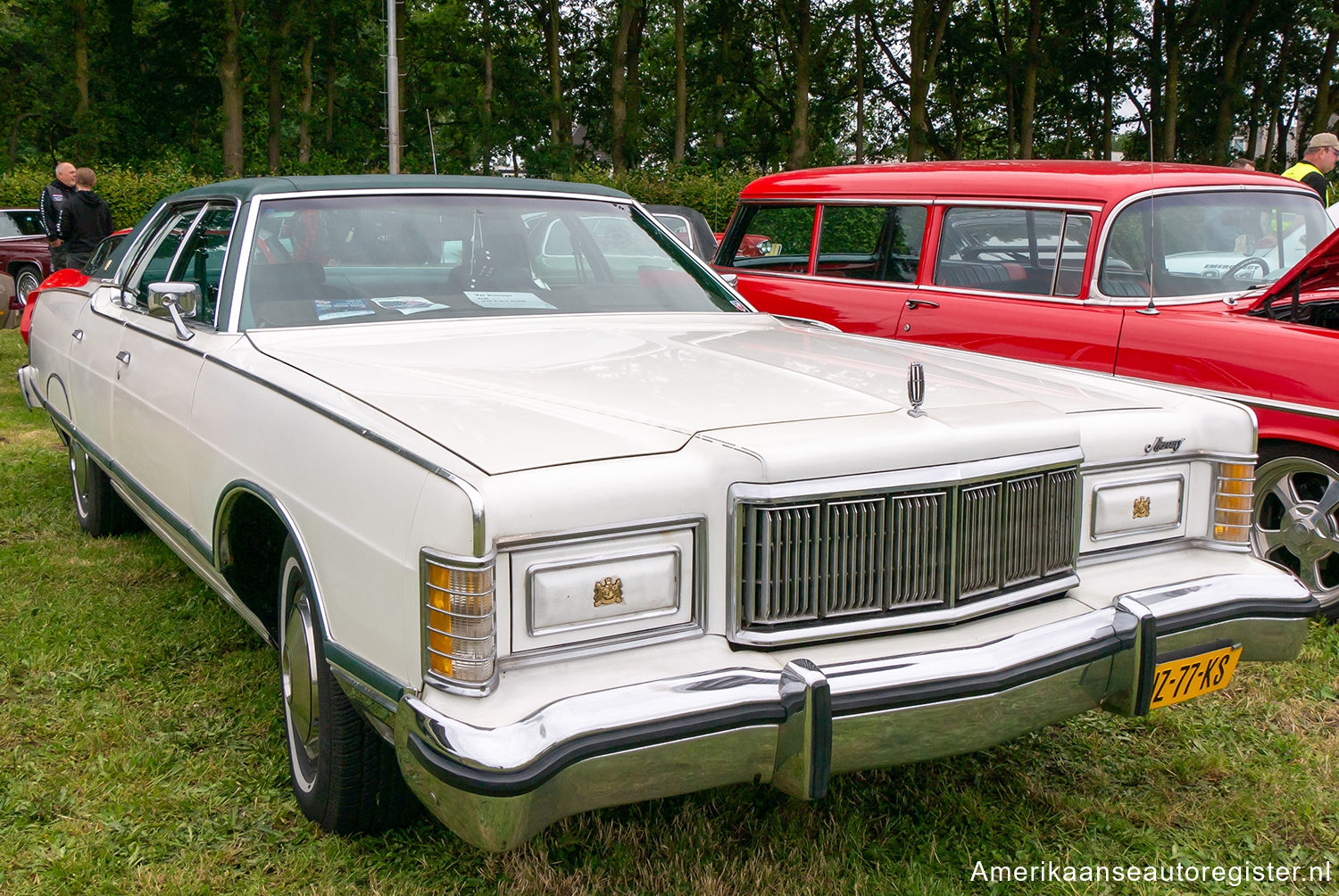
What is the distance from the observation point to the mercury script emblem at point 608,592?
2.16m

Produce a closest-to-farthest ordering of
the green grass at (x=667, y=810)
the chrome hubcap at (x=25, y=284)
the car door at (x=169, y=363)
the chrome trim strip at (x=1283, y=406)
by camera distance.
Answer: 1. the green grass at (x=667, y=810)
2. the car door at (x=169, y=363)
3. the chrome trim strip at (x=1283, y=406)
4. the chrome hubcap at (x=25, y=284)

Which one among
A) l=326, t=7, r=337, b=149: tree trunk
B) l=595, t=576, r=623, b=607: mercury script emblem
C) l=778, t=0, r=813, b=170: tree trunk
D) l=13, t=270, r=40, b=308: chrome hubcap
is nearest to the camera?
l=595, t=576, r=623, b=607: mercury script emblem

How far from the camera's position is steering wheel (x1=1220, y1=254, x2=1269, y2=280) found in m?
5.19

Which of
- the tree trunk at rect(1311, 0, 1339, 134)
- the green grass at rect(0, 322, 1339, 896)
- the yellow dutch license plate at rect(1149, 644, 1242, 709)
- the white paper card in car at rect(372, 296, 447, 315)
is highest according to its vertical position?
the tree trunk at rect(1311, 0, 1339, 134)

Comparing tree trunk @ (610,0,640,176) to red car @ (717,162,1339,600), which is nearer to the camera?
red car @ (717,162,1339,600)

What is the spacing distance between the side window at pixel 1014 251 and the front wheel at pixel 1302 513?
4.13ft

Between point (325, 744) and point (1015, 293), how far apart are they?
4042 mm

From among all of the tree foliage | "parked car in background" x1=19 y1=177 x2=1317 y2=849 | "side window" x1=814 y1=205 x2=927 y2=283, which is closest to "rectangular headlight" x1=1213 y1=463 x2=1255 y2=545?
"parked car in background" x1=19 y1=177 x2=1317 y2=849

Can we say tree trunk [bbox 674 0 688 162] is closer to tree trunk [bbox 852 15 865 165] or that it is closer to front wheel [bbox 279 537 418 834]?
tree trunk [bbox 852 15 865 165]

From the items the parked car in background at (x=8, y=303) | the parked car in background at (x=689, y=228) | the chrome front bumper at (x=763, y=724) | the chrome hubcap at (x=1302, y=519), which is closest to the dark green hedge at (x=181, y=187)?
the parked car in background at (x=8, y=303)

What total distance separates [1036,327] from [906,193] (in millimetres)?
1143

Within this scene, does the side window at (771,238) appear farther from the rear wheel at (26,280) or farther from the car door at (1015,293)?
the rear wheel at (26,280)

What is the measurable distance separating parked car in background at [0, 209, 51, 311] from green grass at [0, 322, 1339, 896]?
12.6m

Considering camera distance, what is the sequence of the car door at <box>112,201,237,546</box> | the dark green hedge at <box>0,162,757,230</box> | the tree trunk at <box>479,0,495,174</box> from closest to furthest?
the car door at <box>112,201,237,546</box> → the dark green hedge at <box>0,162,757,230</box> → the tree trunk at <box>479,0,495,174</box>
